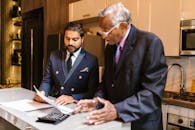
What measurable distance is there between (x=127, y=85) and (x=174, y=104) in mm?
1054

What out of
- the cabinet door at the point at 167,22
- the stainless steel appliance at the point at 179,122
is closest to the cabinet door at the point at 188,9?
the cabinet door at the point at 167,22

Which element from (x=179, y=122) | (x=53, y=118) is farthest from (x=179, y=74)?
(x=53, y=118)

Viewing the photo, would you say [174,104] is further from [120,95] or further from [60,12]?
[60,12]

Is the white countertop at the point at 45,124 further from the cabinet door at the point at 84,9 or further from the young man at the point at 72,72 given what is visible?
the cabinet door at the point at 84,9

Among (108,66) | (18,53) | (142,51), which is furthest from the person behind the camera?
(18,53)

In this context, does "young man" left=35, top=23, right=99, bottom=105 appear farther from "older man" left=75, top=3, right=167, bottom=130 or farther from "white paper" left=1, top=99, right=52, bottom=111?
"older man" left=75, top=3, right=167, bottom=130

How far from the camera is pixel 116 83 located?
55.1 inches

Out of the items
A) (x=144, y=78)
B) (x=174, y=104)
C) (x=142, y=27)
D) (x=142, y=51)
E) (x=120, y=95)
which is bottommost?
(x=174, y=104)

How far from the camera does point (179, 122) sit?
2203 mm

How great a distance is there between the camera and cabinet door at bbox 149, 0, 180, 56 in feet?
7.77

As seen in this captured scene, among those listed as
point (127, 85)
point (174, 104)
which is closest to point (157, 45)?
point (127, 85)

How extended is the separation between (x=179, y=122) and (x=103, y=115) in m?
1.31

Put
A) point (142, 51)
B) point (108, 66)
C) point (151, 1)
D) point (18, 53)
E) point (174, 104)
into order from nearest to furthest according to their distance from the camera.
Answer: point (142, 51) < point (108, 66) < point (174, 104) < point (151, 1) < point (18, 53)

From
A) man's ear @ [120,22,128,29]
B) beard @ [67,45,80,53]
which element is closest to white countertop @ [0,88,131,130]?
man's ear @ [120,22,128,29]
